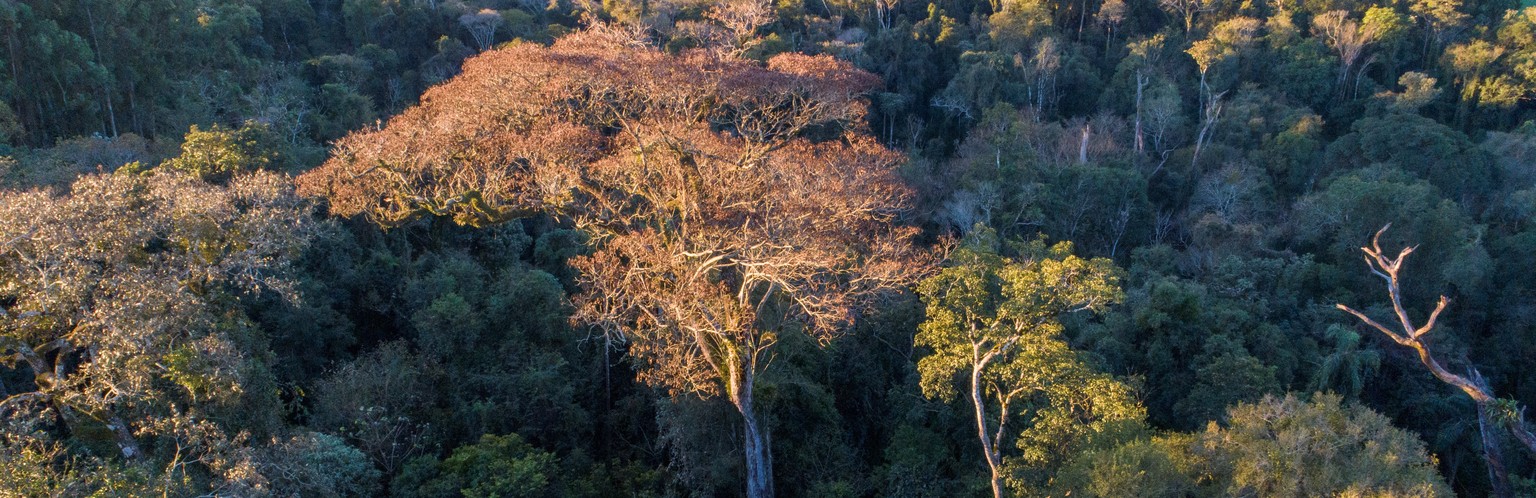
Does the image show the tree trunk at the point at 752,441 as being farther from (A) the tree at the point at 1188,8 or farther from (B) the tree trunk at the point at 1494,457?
(A) the tree at the point at 1188,8

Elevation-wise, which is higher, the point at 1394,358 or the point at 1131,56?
the point at 1131,56

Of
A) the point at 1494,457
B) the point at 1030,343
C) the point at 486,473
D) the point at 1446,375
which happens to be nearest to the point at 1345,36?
the point at 1494,457

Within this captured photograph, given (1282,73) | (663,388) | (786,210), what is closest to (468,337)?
(663,388)

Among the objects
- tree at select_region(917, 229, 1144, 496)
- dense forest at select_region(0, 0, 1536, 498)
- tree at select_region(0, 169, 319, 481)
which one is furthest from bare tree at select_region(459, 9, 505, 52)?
tree at select_region(917, 229, 1144, 496)

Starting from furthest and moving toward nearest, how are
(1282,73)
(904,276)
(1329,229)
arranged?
(1282,73)
(1329,229)
(904,276)

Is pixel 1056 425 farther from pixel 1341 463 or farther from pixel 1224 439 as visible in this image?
pixel 1341 463
